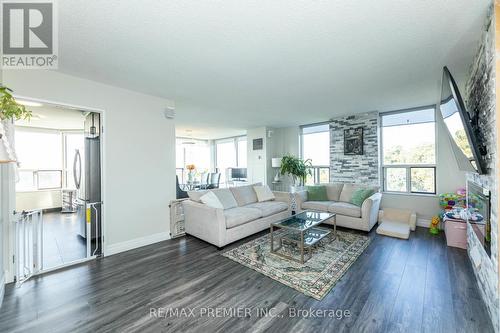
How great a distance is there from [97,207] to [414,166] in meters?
6.17

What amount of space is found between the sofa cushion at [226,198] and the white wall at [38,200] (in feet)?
17.0

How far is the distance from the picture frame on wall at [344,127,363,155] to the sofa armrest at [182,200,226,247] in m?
3.64

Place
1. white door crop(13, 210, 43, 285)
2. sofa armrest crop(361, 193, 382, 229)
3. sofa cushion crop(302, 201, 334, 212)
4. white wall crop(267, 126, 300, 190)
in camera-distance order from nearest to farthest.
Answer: white door crop(13, 210, 43, 285)
sofa armrest crop(361, 193, 382, 229)
sofa cushion crop(302, 201, 334, 212)
white wall crop(267, 126, 300, 190)

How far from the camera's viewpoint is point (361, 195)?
4.21 metres

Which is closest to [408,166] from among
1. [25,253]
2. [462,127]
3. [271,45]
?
[462,127]

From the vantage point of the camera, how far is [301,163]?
604 cm

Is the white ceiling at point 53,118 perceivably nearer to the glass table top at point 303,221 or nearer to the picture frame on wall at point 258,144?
the glass table top at point 303,221

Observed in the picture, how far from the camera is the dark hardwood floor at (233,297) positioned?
174 centimetres

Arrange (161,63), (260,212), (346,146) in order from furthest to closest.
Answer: (346,146) < (260,212) < (161,63)

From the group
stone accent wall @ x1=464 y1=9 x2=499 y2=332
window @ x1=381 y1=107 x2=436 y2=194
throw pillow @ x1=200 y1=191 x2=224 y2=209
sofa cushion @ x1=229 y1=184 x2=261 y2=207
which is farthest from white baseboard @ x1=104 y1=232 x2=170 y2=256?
window @ x1=381 y1=107 x2=436 y2=194

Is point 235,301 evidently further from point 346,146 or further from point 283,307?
→ point 346,146

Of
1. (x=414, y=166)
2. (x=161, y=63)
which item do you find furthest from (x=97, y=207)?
(x=414, y=166)

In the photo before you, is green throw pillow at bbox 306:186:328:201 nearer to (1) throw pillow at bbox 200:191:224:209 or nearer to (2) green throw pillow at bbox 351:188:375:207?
(2) green throw pillow at bbox 351:188:375:207

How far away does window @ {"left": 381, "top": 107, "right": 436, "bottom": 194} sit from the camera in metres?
4.41
